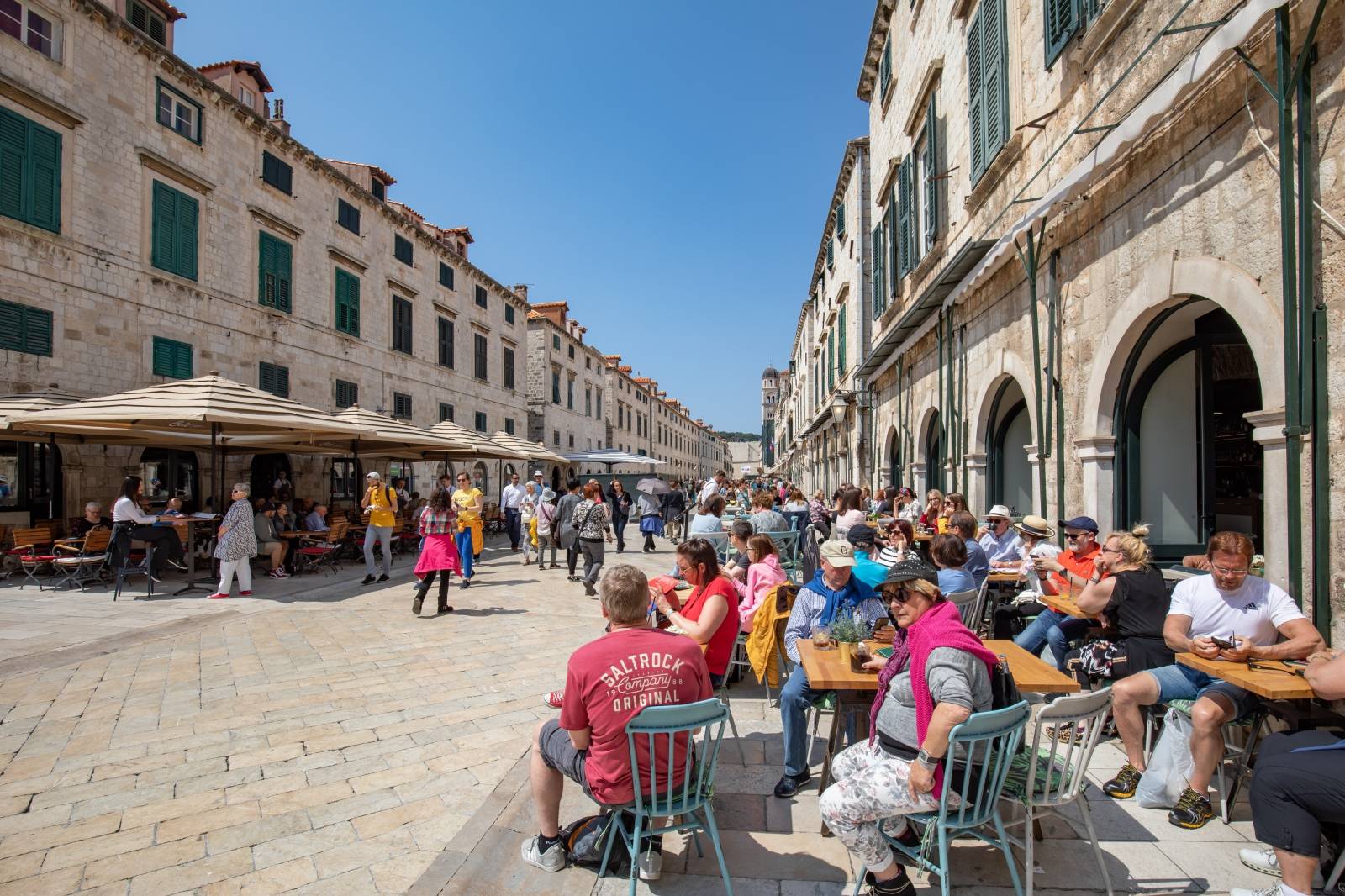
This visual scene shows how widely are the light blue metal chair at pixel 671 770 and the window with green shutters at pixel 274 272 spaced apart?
15.9 m

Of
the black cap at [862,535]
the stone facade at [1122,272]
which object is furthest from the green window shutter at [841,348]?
the black cap at [862,535]

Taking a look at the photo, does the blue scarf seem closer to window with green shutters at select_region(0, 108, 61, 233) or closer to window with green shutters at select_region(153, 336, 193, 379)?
window with green shutters at select_region(0, 108, 61, 233)

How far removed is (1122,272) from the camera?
17.9 ft

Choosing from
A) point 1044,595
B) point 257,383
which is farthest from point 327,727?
point 257,383

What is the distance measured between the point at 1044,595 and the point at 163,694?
6.51m

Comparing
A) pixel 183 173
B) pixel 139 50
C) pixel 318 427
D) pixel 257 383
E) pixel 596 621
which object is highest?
pixel 139 50

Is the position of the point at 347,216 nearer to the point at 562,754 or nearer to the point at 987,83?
the point at 987,83

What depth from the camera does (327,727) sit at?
14.5 ft

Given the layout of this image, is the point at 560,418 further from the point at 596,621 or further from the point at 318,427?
the point at 596,621

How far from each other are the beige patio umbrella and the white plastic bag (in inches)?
365

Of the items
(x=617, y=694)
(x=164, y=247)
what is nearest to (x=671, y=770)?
(x=617, y=694)

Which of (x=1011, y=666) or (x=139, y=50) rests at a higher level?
(x=139, y=50)

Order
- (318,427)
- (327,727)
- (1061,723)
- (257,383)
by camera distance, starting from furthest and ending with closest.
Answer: (257,383)
(318,427)
(327,727)
(1061,723)

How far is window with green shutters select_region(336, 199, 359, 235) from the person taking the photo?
1800 cm
